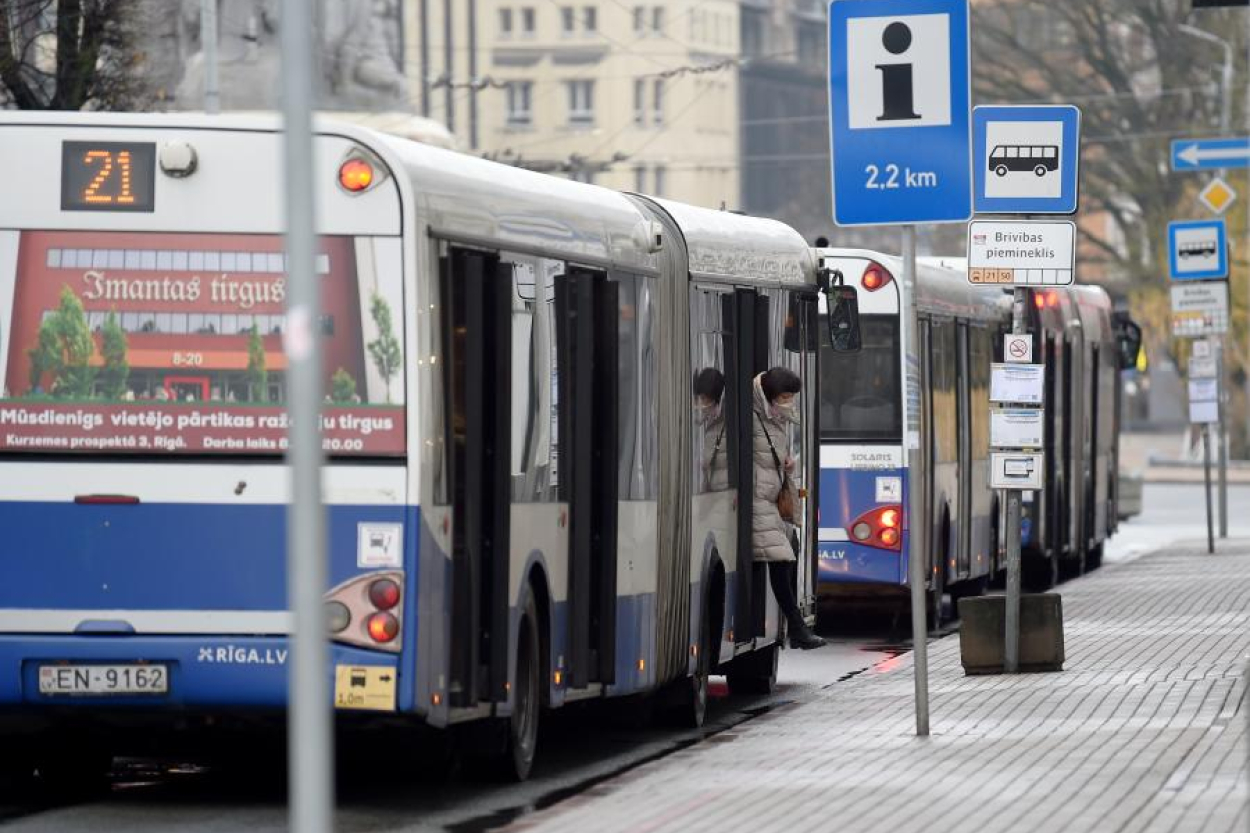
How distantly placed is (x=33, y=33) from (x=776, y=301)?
1151 centimetres

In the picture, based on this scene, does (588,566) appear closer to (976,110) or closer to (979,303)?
(976,110)

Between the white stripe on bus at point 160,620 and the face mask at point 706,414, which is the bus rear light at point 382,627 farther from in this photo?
the face mask at point 706,414

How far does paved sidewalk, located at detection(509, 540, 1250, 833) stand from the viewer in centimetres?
1077

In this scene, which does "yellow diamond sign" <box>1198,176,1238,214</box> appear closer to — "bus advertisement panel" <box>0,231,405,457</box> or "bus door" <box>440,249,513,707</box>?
"bus door" <box>440,249,513,707</box>

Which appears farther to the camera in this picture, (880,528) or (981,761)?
(880,528)

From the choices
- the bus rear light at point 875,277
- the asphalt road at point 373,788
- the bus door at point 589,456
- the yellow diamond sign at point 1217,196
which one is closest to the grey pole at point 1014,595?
the asphalt road at point 373,788

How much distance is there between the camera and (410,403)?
36.6 feet

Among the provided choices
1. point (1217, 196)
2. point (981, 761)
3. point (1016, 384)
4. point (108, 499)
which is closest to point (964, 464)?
point (1016, 384)

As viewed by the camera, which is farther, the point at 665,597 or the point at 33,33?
the point at 33,33

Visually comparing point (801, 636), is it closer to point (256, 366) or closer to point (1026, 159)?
point (1026, 159)

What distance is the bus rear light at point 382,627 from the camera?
36.4 ft

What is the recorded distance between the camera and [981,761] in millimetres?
12641

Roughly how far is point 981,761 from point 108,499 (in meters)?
3.72

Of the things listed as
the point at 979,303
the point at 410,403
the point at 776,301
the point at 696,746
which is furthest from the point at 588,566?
the point at 979,303
